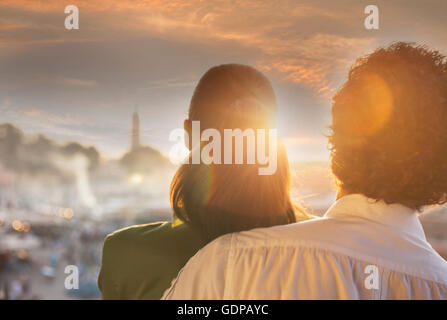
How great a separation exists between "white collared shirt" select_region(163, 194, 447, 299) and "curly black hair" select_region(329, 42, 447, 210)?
71 millimetres

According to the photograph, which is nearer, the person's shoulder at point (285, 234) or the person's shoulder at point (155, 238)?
the person's shoulder at point (285, 234)

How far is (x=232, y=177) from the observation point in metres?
0.62

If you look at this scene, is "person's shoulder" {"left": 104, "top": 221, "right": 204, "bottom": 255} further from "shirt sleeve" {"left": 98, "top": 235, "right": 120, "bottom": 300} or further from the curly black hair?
the curly black hair

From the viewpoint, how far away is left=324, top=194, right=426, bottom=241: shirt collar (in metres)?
0.57

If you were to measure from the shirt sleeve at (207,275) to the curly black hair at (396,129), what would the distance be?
8.9 inches

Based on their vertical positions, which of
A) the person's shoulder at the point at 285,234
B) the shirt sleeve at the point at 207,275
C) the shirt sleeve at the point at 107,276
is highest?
the person's shoulder at the point at 285,234

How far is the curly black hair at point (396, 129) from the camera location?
58 cm

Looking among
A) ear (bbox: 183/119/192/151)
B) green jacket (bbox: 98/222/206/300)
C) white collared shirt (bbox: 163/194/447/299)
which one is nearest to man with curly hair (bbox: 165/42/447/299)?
white collared shirt (bbox: 163/194/447/299)

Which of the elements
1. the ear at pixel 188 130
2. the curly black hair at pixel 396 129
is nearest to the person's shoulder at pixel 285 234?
the curly black hair at pixel 396 129

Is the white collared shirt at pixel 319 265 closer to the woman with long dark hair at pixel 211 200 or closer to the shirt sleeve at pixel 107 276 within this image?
the woman with long dark hair at pixel 211 200
